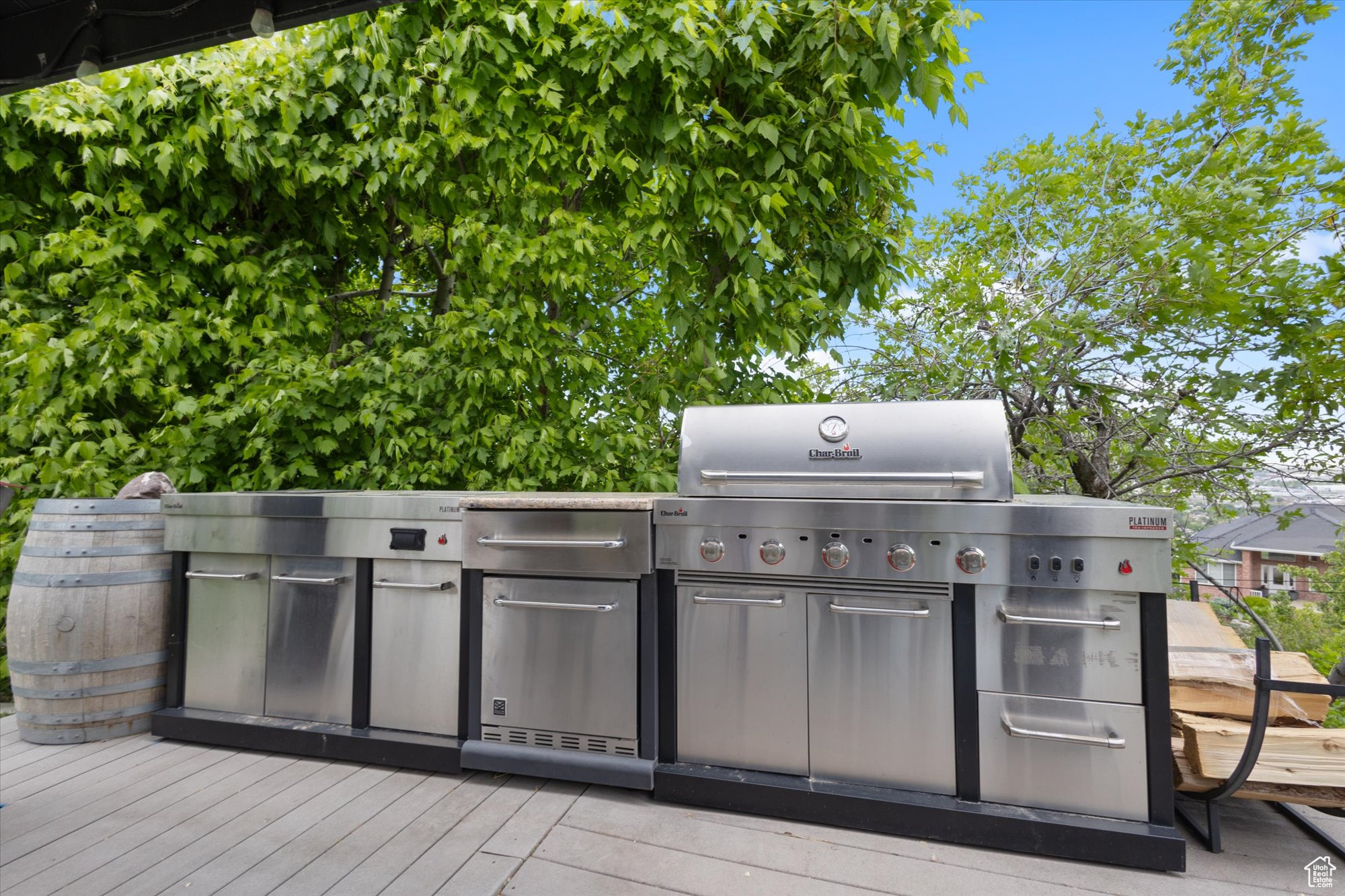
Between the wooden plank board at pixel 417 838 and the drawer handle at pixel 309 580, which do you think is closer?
the wooden plank board at pixel 417 838

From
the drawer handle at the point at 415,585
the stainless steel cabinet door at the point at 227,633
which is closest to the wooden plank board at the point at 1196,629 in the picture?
the drawer handle at the point at 415,585

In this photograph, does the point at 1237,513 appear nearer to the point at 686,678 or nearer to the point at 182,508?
the point at 686,678

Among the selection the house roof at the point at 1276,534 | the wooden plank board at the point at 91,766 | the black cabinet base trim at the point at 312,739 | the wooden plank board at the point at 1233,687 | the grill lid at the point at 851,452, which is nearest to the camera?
the wooden plank board at the point at 1233,687

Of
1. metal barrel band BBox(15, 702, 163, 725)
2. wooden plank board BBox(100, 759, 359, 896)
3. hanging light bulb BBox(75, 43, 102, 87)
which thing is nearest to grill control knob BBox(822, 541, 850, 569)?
wooden plank board BBox(100, 759, 359, 896)

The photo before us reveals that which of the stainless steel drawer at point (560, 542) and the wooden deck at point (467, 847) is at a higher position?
the stainless steel drawer at point (560, 542)

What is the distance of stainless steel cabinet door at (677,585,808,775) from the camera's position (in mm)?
2018

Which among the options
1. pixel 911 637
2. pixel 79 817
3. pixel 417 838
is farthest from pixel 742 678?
pixel 79 817

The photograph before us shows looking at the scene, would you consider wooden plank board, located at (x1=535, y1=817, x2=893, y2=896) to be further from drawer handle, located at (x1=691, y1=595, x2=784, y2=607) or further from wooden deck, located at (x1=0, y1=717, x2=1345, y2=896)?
drawer handle, located at (x1=691, y1=595, x2=784, y2=607)

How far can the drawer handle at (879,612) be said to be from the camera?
192 cm

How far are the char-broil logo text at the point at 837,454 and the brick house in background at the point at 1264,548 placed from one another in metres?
2.39

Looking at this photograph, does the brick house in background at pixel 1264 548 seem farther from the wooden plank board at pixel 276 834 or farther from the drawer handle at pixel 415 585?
the wooden plank board at pixel 276 834

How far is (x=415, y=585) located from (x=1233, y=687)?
2584 mm

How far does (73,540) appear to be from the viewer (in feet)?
8.51

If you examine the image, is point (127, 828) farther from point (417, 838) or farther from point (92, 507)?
point (92, 507)
